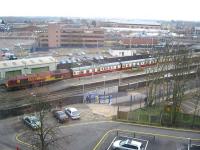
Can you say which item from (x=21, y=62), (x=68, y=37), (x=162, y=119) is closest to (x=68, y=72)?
(x=21, y=62)

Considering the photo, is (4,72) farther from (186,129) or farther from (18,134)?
(186,129)

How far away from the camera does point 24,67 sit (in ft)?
123

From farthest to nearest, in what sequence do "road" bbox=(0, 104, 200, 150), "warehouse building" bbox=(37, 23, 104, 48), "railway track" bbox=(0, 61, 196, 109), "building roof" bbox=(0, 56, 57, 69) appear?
"warehouse building" bbox=(37, 23, 104, 48) < "building roof" bbox=(0, 56, 57, 69) < "railway track" bbox=(0, 61, 196, 109) < "road" bbox=(0, 104, 200, 150)

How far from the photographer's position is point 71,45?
268ft

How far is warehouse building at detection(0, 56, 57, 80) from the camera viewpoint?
119 ft

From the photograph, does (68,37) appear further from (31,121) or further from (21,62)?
(31,121)

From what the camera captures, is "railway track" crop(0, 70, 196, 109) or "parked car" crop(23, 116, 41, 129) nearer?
"parked car" crop(23, 116, 41, 129)

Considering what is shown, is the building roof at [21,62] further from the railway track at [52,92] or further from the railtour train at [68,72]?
the railway track at [52,92]

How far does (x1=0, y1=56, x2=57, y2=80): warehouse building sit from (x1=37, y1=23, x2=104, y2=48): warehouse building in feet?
125

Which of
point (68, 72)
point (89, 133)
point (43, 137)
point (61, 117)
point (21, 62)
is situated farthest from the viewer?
point (68, 72)

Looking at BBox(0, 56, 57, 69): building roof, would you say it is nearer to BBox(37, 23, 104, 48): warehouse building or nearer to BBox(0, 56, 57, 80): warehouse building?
BBox(0, 56, 57, 80): warehouse building

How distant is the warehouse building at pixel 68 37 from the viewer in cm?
7800

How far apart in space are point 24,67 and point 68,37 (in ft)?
144

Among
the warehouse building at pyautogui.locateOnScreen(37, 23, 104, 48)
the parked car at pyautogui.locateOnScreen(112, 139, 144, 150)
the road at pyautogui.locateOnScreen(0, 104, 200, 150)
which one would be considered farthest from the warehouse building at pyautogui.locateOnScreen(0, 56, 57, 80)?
the warehouse building at pyautogui.locateOnScreen(37, 23, 104, 48)
